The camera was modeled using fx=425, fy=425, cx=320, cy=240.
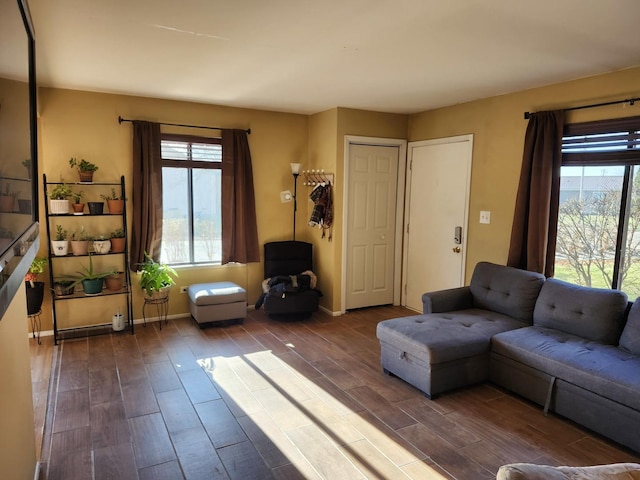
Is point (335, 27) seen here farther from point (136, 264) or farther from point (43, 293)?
point (43, 293)

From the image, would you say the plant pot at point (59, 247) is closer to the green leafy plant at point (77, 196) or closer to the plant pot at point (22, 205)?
the green leafy plant at point (77, 196)

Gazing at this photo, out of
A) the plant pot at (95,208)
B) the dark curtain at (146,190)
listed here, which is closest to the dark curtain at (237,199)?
the dark curtain at (146,190)

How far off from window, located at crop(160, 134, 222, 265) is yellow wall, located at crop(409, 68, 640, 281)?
106 inches

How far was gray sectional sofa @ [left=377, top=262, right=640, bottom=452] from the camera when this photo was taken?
8.55ft

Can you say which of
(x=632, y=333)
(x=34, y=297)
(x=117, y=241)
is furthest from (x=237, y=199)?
(x=632, y=333)

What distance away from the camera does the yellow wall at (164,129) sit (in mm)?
4219

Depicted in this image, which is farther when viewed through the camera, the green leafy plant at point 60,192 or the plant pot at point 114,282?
the plant pot at point 114,282

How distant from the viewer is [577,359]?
278 centimetres

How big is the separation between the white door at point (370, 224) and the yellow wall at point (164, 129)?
33.8 inches

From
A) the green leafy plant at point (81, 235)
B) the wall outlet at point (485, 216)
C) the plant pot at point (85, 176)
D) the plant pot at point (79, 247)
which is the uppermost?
the plant pot at point (85, 176)

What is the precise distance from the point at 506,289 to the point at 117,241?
3.82m

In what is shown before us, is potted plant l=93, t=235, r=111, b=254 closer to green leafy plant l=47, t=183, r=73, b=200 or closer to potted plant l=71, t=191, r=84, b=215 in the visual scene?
potted plant l=71, t=191, r=84, b=215

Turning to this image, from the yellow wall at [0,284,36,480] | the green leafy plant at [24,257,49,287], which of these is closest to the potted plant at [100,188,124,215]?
the green leafy plant at [24,257,49,287]

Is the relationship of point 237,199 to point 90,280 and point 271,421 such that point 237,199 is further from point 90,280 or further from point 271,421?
point 271,421
